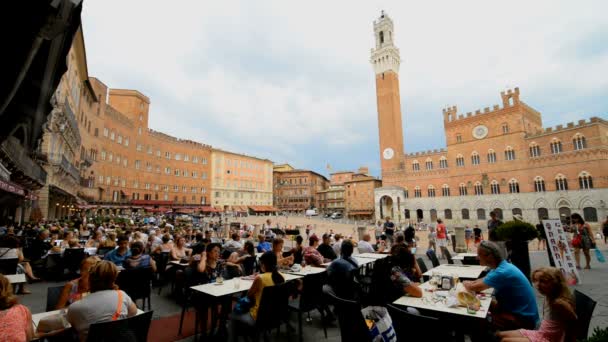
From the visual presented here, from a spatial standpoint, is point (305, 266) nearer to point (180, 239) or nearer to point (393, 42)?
point (180, 239)

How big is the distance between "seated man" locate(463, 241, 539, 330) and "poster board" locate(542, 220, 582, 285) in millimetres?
4692

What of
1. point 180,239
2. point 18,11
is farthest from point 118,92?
point 18,11

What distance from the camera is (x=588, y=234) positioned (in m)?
8.13

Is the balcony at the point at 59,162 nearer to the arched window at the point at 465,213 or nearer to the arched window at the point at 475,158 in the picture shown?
the arched window at the point at 465,213

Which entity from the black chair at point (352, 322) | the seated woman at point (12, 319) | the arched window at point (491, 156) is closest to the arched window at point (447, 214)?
the arched window at point (491, 156)

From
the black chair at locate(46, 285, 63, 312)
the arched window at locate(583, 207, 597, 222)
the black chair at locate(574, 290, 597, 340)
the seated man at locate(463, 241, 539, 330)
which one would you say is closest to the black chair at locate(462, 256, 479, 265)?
the seated man at locate(463, 241, 539, 330)

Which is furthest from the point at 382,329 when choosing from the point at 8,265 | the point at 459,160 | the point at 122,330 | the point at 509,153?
the point at 459,160

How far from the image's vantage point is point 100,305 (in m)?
2.57

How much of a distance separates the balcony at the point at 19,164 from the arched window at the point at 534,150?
45035 millimetres

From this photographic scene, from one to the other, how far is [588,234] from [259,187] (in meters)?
57.0

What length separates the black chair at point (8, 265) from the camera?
5.99 metres

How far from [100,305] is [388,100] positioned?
A: 1978 inches

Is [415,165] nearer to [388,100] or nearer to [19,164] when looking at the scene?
[388,100]

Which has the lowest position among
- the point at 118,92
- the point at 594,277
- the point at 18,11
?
the point at 594,277
